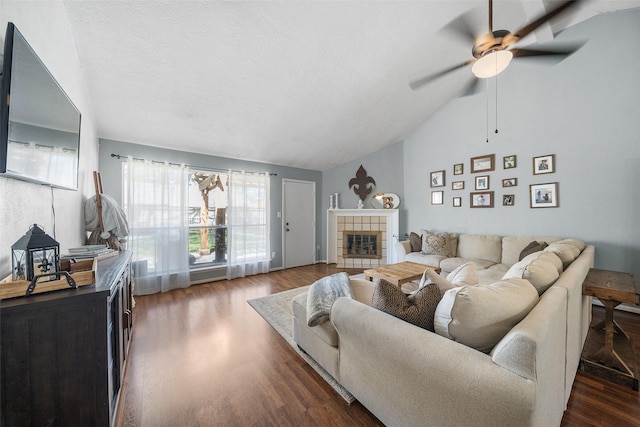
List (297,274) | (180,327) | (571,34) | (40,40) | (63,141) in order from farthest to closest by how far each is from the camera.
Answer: (297,274) → (571,34) → (180,327) → (63,141) → (40,40)

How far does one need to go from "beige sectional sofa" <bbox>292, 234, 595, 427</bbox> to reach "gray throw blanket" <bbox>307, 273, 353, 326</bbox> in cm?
12

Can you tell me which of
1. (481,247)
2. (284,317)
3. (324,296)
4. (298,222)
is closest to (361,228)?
(298,222)

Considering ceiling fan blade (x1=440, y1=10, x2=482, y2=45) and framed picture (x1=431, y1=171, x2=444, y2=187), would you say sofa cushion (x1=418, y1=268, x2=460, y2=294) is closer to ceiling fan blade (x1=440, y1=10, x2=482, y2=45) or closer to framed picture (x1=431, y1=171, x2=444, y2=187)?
ceiling fan blade (x1=440, y1=10, x2=482, y2=45)

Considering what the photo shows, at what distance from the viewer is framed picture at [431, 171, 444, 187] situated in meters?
4.10

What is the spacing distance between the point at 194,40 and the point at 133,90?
3.22 feet

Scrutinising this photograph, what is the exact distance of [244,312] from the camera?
9.05 ft

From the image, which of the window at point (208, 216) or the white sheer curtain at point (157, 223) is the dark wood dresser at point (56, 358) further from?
the window at point (208, 216)

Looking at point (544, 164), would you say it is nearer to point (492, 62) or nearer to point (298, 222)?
point (492, 62)

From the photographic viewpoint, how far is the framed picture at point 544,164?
9.97ft

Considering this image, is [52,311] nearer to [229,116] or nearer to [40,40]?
[40,40]

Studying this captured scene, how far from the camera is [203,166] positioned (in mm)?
3871

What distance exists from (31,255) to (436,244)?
4.17 m

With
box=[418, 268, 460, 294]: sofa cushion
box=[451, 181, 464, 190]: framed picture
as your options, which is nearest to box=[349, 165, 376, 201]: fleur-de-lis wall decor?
box=[451, 181, 464, 190]: framed picture

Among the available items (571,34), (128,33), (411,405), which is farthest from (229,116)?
(571,34)
